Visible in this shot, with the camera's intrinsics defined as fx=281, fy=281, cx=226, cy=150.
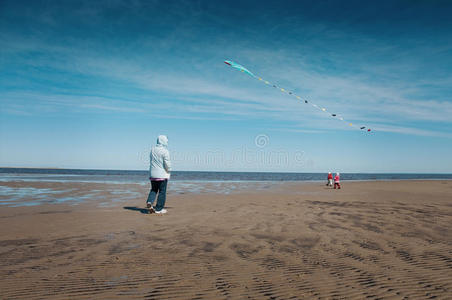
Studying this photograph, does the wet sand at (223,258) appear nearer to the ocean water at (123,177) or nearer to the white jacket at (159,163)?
the white jacket at (159,163)

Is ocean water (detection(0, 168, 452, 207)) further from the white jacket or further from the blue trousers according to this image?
the white jacket

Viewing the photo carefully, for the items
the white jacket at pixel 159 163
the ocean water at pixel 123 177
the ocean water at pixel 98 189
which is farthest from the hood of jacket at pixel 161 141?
the ocean water at pixel 123 177

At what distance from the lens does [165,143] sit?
919 centimetres

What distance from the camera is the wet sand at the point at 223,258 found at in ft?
10.3

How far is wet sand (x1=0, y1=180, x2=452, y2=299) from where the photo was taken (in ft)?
10.3

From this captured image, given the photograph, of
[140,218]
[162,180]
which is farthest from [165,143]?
[140,218]

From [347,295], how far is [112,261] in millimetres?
3144

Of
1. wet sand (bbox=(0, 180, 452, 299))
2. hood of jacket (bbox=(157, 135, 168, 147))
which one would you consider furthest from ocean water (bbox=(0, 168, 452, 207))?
wet sand (bbox=(0, 180, 452, 299))

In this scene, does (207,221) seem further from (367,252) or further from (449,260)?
(449,260)

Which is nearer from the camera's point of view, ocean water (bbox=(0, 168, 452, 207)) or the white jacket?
the white jacket

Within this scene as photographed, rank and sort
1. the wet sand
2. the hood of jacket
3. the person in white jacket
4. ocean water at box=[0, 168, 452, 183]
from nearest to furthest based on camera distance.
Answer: the wet sand < the person in white jacket < the hood of jacket < ocean water at box=[0, 168, 452, 183]

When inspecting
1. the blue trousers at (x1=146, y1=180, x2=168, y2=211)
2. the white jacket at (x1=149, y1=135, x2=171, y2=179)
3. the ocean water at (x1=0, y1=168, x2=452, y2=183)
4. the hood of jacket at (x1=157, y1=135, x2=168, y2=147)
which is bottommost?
the ocean water at (x1=0, y1=168, x2=452, y2=183)

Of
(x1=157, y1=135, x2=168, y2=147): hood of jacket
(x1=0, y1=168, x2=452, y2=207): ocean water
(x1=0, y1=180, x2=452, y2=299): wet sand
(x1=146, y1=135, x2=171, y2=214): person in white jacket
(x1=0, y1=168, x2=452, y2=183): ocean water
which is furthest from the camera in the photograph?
(x1=0, y1=168, x2=452, y2=183): ocean water

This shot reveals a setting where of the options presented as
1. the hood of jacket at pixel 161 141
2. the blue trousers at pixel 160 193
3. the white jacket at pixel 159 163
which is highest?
the hood of jacket at pixel 161 141
